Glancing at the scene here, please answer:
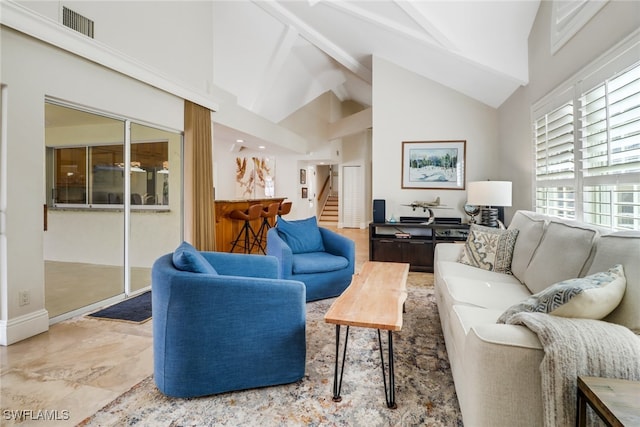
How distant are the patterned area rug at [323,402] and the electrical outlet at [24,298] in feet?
4.74

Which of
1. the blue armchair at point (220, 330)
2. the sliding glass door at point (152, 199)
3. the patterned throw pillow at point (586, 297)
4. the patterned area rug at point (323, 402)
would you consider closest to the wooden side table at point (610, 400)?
the patterned throw pillow at point (586, 297)

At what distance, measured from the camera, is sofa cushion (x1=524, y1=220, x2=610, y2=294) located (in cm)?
188

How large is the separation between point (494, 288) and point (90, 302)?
12.1ft

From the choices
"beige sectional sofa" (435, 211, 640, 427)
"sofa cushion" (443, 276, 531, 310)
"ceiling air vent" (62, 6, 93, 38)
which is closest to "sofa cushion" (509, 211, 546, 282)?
"beige sectional sofa" (435, 211, 640, 427)

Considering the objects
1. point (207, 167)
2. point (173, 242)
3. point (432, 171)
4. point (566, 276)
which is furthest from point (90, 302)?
point (432, 171)

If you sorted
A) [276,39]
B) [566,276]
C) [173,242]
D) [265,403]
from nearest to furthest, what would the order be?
1. [265,403]
2. [566,276]
3. [173,242]
4. [276,39]

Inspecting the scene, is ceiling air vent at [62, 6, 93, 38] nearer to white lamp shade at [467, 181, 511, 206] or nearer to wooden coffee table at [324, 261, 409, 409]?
wooden coffee table at [324, 261, 409, 409]

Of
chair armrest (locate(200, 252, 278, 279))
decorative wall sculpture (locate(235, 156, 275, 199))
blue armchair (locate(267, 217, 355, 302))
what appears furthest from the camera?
decorative wall sculpture (locate(235, 156, 275, 199))

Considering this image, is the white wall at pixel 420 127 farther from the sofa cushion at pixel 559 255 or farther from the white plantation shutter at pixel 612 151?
the sofa cushion at pixel 559 255

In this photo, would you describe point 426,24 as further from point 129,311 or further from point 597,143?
point 129,311

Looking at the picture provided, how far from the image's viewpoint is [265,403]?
1.77 m

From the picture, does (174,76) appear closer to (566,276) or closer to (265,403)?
(265,403)

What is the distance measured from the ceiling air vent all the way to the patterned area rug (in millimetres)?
3074

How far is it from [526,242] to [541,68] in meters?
1.99
